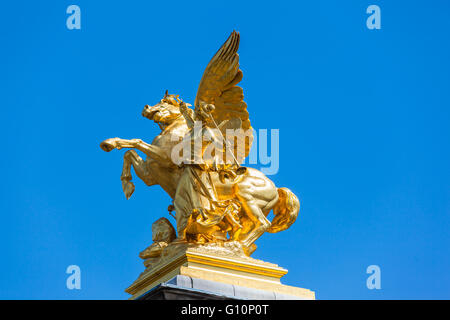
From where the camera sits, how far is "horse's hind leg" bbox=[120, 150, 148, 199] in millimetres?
14805

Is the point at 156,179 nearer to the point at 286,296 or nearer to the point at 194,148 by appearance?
the point at 194,148

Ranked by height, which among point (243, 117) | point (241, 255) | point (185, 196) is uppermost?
point (243, 117)

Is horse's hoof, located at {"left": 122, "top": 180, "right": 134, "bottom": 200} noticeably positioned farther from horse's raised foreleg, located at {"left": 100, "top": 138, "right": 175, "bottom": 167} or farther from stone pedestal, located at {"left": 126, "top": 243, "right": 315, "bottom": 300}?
stone pedestal, located at {"left": 126, "top": 243, "right": 315, "bottom": 300}

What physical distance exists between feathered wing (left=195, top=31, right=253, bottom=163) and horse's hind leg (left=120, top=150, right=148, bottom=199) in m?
1.40

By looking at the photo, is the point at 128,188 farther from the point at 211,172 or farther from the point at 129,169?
the point at 211,172

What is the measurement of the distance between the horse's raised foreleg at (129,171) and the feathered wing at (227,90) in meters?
1.41

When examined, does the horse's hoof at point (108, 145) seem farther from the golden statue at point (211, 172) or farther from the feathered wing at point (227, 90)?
the feathered wing at point (227, 90)

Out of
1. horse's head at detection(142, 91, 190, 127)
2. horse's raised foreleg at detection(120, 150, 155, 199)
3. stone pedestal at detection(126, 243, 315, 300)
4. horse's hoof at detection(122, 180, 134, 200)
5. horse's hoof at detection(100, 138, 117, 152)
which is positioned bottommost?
stone pedestal at detection(126, 243, 315, 300)

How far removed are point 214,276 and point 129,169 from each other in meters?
2.76

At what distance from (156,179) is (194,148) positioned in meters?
1.06

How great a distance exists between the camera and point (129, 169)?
48.9 feet

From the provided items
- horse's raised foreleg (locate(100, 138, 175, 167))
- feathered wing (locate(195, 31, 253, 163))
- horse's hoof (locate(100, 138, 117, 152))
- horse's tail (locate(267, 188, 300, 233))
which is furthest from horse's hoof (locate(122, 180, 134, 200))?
horse's tail (locate(267, 188, 300, 233))
